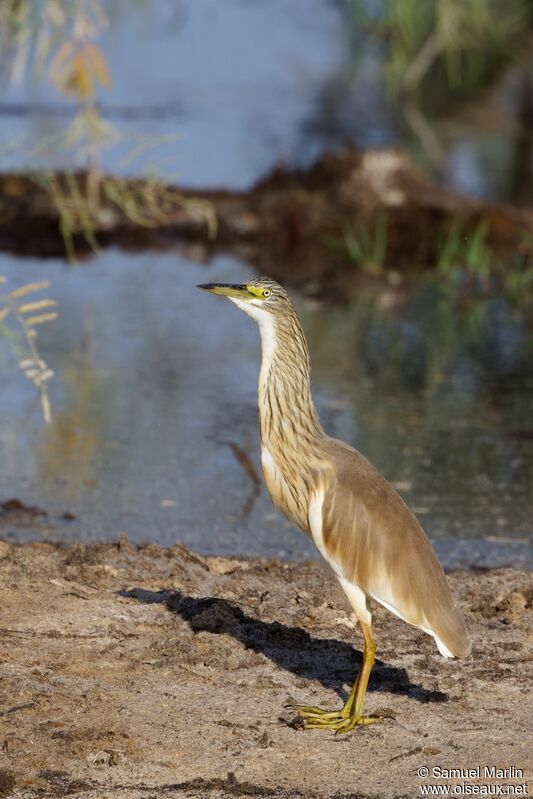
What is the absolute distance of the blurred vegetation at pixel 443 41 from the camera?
18.0 metres

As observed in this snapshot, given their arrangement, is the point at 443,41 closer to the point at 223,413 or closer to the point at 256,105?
the point at 256,105

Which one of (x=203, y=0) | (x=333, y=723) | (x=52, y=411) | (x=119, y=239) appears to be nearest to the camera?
(x=333, y=723)

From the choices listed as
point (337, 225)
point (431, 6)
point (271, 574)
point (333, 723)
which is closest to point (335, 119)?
point (431, 6)

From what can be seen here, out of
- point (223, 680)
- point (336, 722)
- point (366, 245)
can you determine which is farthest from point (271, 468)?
point (366, 245)

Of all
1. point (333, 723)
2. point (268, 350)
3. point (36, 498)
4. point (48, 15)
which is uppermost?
point (48, 15)

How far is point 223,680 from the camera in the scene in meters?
4.77

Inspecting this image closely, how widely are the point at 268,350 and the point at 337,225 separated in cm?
866

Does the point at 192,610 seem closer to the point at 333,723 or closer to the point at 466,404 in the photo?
the point at 333,723

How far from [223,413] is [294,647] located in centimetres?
345

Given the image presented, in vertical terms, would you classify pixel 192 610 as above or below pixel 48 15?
below

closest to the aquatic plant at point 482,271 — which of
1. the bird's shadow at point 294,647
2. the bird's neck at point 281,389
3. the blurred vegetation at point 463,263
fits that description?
the blurred vegetation at point 463,263

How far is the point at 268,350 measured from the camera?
15.4 feet

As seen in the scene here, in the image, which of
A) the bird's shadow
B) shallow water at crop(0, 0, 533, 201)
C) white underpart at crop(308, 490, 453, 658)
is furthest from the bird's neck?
shallow water at crop(0, 0, 533, 201)

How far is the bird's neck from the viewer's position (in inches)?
184
